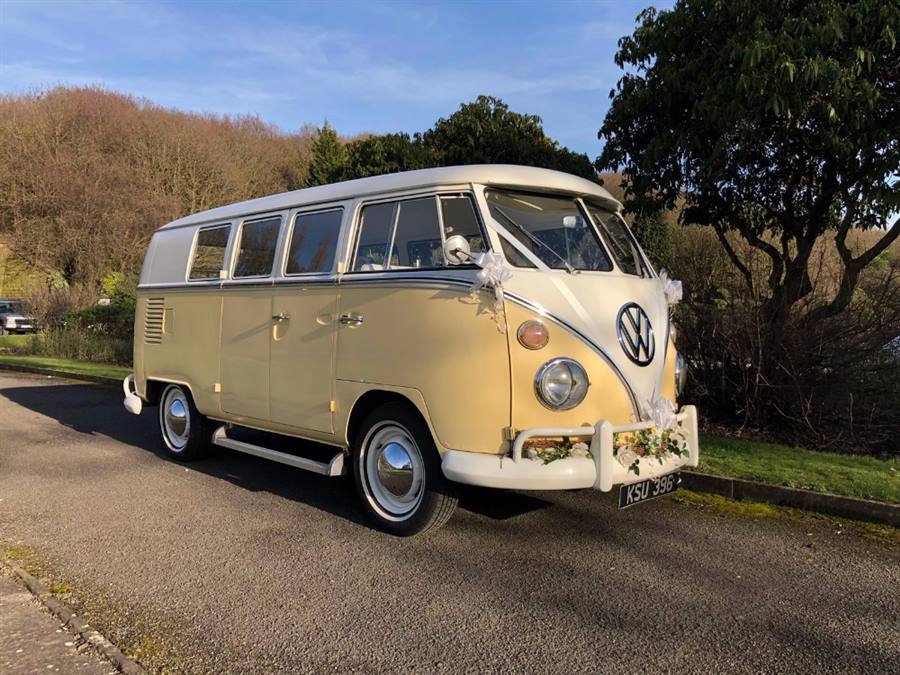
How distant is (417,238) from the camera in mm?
4688

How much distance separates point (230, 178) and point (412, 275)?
34.3 m

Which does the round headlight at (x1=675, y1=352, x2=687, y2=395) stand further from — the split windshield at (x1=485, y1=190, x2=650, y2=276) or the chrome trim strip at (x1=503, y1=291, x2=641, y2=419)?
the chrome trim strip at (x1=503, y1=291, x2=641, y2=419)

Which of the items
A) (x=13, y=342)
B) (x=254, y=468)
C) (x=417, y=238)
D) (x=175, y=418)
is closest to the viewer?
(x=417, y=238)

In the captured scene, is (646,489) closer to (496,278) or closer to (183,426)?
(496,278)

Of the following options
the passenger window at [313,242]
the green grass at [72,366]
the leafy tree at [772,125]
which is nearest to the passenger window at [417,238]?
the passenger window at [313,242]

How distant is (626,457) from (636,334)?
0.87m

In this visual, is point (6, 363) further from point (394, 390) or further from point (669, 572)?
point (669, 572)

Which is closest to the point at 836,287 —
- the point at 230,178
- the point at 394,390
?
the point at 394,390

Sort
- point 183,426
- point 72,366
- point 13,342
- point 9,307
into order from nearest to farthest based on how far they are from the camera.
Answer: point 183,426 < point 72,366 < point 13,342 < point 9,307

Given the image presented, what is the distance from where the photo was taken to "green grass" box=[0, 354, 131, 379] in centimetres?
1484

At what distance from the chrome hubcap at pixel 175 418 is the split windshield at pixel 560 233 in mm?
4224

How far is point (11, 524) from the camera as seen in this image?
5105 mm

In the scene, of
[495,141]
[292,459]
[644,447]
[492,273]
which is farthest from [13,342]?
[644,447]

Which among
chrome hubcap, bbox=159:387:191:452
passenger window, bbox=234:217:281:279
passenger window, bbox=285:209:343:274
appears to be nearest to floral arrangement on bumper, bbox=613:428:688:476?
passenger window, bbox=285:209:343:274
